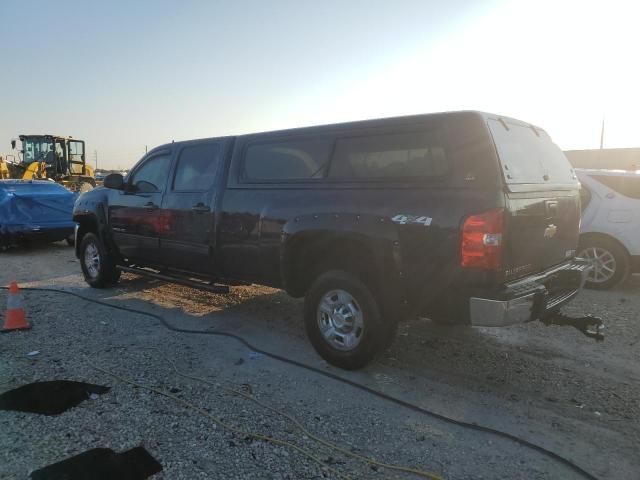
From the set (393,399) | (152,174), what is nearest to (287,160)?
(393,399)

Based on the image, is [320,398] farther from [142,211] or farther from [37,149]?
[37,149]

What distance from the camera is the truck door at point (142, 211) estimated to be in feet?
19.6

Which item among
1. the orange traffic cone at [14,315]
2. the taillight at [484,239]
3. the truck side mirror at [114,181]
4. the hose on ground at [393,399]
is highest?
the truck side mirror at [114,181]

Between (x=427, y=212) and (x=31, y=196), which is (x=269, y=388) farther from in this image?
(x=31, y=196)

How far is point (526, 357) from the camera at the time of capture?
442 centimetres

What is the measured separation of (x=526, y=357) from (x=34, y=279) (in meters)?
7.51

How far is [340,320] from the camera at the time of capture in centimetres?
→ 407

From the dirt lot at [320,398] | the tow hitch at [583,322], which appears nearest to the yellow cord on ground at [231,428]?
the dirt lot at [320,398]

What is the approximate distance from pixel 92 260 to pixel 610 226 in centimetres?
762

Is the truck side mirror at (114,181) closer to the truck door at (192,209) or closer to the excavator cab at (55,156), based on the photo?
the truck door at (192,209)

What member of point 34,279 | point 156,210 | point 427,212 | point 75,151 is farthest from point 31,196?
point 75,151

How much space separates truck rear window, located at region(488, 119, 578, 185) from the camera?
3.45 m

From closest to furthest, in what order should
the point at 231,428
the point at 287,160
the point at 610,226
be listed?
1. the point at 231,428
2. the point at 287,160
3. the point at 610,226

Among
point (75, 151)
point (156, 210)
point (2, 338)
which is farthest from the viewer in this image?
point (75, 151)
